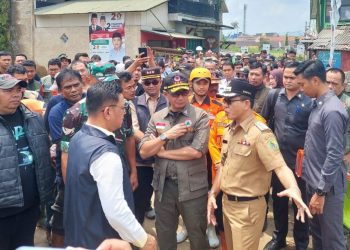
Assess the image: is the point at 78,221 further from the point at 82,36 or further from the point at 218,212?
the point at 82,36

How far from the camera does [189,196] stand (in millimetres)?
3547

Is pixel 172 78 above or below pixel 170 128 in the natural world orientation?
above

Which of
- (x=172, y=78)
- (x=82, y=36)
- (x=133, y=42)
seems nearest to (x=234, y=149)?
(x=172, y=78)

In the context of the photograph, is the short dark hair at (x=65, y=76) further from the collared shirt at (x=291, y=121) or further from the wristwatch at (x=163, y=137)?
the collared shirt at (x=291, y=121)

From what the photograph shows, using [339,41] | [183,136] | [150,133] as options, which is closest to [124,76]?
[150,133]

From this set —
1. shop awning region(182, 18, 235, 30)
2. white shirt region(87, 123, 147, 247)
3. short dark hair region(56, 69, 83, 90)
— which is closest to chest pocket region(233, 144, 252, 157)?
white shirt region(87, 123, 147, 247)

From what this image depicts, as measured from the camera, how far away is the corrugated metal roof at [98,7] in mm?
19828

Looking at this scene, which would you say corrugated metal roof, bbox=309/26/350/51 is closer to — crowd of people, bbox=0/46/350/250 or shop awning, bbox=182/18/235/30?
crowd of people, bbox=0/46/350/250

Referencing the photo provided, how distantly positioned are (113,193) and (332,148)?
1909 millimetres

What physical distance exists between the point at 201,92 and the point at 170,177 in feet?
3.86

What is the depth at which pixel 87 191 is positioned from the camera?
233cm

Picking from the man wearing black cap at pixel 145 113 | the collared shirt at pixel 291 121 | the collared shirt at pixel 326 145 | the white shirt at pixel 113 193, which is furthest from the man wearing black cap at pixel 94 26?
the white shirt at pixel 113 193

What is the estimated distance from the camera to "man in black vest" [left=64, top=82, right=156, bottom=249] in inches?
88.4

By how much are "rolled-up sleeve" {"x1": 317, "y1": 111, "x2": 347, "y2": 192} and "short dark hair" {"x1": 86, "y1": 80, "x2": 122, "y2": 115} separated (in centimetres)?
179
